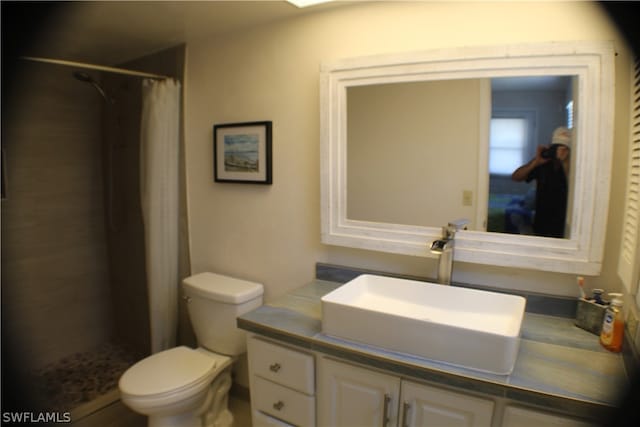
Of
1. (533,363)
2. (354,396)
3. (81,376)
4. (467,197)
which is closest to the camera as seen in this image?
(533,363)

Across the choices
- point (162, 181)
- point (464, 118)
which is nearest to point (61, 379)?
point (162, 181)

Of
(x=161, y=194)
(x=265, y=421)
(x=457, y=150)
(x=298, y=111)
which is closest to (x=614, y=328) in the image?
(x=457, y=150)

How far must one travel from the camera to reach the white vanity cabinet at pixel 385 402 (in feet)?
3.17

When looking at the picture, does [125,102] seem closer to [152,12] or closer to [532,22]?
[152,12]

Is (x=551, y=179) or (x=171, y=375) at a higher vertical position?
(x=551, y=179)

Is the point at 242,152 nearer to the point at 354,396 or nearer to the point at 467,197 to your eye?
the point at 467,197

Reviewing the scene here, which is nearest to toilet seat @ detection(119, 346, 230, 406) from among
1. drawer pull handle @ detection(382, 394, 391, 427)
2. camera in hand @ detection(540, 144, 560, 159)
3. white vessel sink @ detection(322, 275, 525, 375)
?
white vessel sink @ detection(322, 275, 525, 375)

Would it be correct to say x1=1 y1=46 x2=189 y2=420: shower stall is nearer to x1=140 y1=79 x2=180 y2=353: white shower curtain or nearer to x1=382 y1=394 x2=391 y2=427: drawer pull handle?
x1=140 y1=79 x2=180 y2=353: white shower curtain

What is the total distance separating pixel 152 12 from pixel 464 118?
56.4 inches

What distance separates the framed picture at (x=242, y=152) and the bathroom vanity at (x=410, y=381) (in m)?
0.73

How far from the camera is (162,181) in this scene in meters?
1.93

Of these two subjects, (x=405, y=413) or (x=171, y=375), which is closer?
(x=405, y=413)

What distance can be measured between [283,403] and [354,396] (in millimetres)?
311

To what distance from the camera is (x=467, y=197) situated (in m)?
1.35
